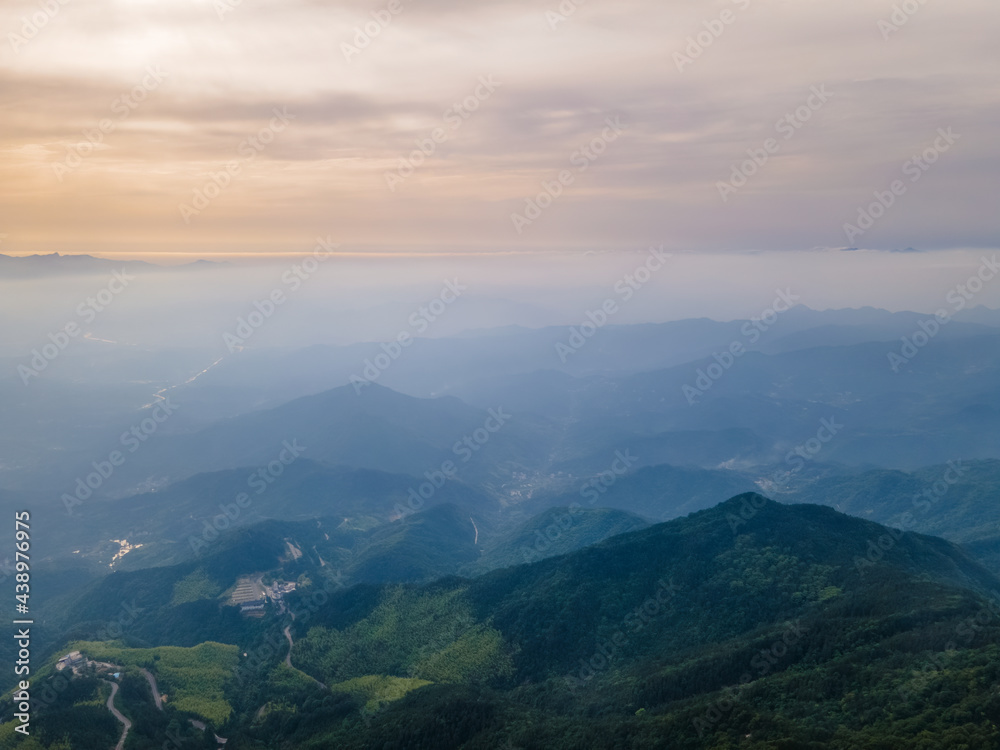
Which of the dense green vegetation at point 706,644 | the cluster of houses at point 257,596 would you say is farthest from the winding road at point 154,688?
the cluster of houses at point 257,596

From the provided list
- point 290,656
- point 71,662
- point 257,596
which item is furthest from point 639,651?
point 257,596

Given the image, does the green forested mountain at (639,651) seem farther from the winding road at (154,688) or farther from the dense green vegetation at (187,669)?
the winding road at (154,688)

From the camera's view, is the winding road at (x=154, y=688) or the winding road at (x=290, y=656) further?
the winding road at (x=290, y=656)

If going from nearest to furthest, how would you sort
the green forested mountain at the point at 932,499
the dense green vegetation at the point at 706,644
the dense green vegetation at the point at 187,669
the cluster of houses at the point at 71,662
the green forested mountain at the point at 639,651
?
the dense green vegetation at the point at 706,644 < the green forested mountain at the point at 639,651 < the dense green vegetation at the point at 187,669 < the cluster of houses at the point at 71,662 < the green forested mountain at the point at 932,499

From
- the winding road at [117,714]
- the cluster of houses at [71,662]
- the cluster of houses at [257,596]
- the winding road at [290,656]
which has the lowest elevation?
the cluster of houses at [257,596]

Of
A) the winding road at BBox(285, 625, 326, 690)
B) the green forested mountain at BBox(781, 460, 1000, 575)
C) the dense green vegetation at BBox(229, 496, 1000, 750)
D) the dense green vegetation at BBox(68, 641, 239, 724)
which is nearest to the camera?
the dense green vegetation at BBox(229, 496, 1000, 750)

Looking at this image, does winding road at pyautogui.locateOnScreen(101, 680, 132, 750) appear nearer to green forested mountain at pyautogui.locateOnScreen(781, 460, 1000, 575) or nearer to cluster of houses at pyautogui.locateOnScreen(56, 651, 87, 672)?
cluster of houses at pyautogui.locateOnScreen(56, 651, 87, 672)

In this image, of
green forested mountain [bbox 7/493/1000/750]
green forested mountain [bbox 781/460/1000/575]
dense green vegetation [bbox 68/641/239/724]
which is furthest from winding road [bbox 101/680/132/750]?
green forested mountain [bbox 781/460/1000/575]

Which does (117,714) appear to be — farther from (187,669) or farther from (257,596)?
(257,596)

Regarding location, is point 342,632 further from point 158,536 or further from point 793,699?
point 158,536

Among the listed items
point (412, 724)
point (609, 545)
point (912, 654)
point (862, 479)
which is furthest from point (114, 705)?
point (862, 479)

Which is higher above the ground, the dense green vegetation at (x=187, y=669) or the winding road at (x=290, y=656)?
the dense green vegetation at (x=187, y=669)
